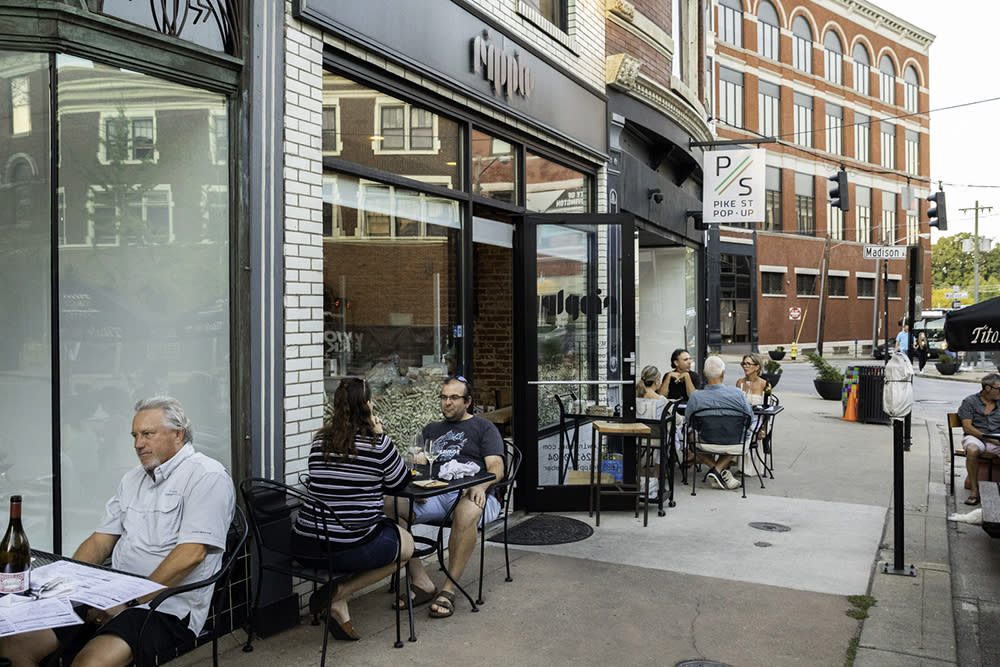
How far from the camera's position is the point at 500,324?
873 cm

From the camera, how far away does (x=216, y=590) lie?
4.10 metres

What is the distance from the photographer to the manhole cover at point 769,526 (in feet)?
23.6

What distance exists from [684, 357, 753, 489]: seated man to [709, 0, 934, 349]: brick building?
1182 inches

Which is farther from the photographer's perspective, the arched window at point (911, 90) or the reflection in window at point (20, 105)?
the arched window at point (911, 90)

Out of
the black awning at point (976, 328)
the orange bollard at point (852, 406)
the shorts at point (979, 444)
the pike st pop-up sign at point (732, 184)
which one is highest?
the pike st pop-up sign at point (732, 184)

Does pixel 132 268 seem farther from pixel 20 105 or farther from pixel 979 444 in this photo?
pixel 979 444

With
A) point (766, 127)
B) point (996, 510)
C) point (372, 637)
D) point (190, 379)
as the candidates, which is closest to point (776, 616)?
point (996, 510)

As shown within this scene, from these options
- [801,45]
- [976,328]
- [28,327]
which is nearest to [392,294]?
[28,327]

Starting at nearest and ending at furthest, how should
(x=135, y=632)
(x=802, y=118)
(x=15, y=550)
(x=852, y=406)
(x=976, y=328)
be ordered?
(x=15, y=550) < (x=135, y=632) < (x=976, y=328) < (x=852, y=406) < (x=802, y=118)

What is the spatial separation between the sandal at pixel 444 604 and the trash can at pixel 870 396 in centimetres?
1157

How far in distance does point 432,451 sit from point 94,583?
2.69 metres

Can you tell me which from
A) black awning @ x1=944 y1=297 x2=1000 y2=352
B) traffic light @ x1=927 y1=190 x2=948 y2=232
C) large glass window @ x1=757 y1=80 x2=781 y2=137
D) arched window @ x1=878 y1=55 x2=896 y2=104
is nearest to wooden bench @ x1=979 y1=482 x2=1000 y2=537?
black awning @ x1=944 y1=297 x2=1000 y2=352

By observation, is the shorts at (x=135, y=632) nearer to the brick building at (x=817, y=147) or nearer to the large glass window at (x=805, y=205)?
the brick building at (x=817, y=147)

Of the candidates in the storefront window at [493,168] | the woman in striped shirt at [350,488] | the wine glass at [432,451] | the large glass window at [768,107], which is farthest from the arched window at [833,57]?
the woman in striped shirt at [350,488]
